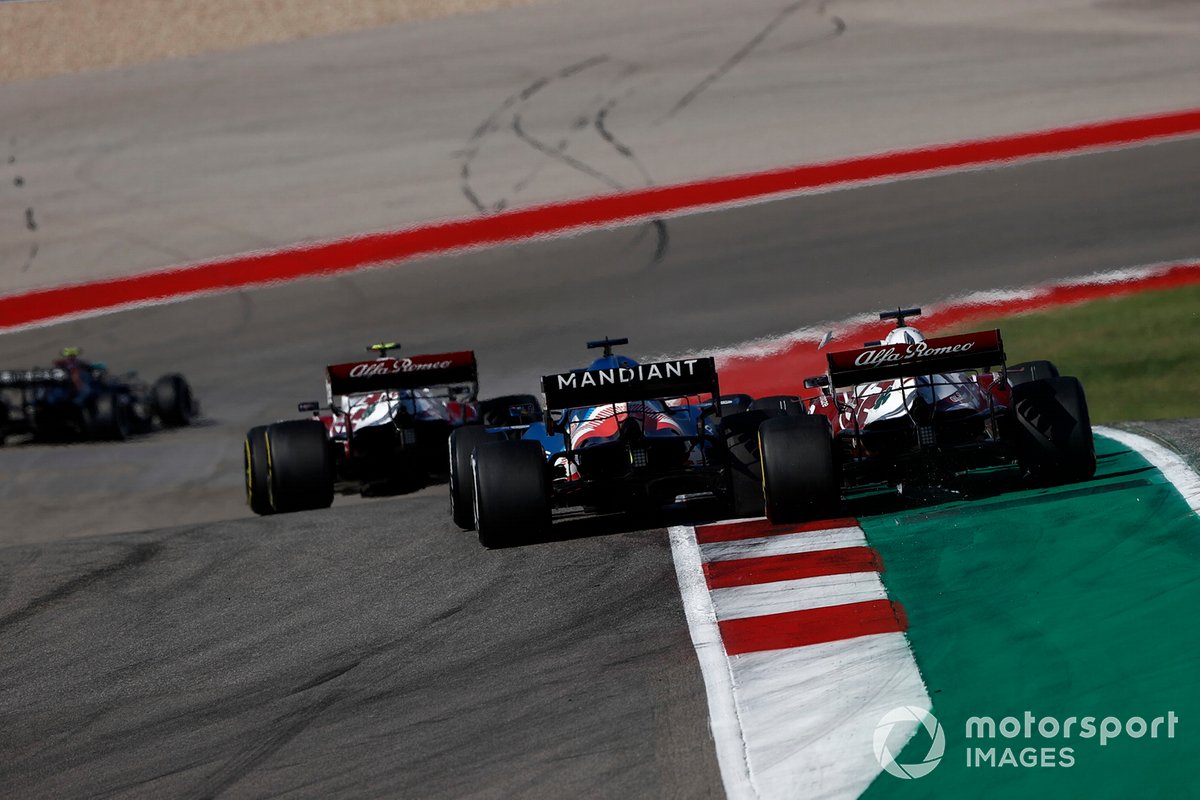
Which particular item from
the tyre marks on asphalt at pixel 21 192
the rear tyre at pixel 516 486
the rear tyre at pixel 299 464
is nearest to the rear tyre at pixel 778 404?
the rear tyre at pixel 516 486

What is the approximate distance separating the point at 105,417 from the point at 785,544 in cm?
1268

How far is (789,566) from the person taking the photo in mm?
9547

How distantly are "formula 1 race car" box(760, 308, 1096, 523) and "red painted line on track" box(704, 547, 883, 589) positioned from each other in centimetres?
61

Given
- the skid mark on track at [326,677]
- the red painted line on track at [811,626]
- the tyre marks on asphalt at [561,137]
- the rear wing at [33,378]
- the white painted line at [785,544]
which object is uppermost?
the tyre marks on asphalt at [561,137]

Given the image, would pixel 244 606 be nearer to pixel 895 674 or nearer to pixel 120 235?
pixel 895 674

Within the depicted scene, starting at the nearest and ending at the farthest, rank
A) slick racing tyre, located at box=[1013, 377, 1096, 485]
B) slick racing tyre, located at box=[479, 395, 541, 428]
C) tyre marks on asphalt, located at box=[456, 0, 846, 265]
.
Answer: slick racing tyre, located at box=[1013, 377, 1096, 485]
slick racing tyre, located at box=[479, 395, 541, 428]
tyre marks on asphalt, located at box=[456, 0, 846, 265]

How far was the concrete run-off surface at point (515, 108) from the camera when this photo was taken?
1072 inches

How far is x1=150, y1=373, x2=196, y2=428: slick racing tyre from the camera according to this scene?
21.1 meters

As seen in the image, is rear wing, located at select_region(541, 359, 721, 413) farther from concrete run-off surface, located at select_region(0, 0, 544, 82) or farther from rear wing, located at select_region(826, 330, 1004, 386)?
concrete run-off surface, located at select_region(0, 0, 544, 82)

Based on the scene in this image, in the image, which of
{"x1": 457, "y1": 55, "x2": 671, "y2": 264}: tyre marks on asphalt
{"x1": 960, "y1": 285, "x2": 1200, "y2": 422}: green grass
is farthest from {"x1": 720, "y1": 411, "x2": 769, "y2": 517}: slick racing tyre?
{"x1": 457, "y1": 55, "x2": 671, "y2": 264}: tyre marks on asphalt

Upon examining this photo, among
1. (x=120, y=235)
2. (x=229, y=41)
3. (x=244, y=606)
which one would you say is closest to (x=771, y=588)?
(x=244, y=606)

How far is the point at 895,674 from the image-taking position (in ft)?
23.2

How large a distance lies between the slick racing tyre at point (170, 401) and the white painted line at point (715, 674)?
12088 mm

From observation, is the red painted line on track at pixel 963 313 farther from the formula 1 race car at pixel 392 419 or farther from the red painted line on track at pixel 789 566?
the red painted line on track at pixel 789 566
